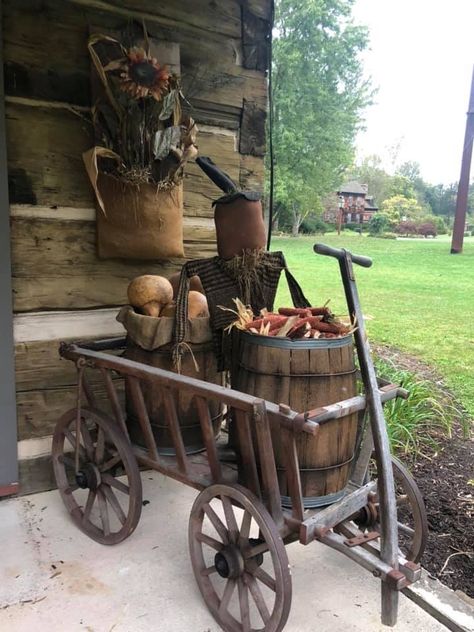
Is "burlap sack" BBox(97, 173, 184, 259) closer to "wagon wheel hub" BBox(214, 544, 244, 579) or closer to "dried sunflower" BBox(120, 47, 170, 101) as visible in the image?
"dried sunflower" BBox(120, 47, 170, 101)

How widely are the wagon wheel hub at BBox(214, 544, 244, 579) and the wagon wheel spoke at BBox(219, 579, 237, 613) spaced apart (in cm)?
4

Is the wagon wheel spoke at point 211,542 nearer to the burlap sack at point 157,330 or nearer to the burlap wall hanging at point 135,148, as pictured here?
the burlap sack at point 157,330

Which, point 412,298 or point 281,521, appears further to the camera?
point 412,298

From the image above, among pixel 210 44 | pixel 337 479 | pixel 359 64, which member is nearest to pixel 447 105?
pixel 210 44

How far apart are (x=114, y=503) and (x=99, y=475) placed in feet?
0.41

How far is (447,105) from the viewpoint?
9.02 meters

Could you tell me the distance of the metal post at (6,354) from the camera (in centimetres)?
209

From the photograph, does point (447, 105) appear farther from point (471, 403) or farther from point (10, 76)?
point (10, 76)

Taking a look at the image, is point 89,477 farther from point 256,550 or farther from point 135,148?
point 135,148

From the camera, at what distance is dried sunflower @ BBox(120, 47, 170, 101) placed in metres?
1.98

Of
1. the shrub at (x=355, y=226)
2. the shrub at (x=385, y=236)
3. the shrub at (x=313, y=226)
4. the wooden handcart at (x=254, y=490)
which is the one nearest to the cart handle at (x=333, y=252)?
the wooden handcart at (x=254, y=490)

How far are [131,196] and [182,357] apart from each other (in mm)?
725

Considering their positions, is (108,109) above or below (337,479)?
above

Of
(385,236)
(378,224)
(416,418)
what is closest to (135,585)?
(416,418)
